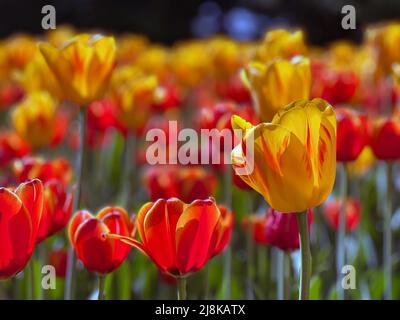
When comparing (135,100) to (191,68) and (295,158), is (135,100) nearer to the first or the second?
(295,158)

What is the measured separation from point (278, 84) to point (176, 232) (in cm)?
30

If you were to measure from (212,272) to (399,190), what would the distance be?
0.64 metres

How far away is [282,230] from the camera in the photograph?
87cm

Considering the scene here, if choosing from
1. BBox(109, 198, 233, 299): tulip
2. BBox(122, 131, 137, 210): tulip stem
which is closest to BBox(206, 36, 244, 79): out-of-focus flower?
BBox(122, 131, 137, 210): tulip stem

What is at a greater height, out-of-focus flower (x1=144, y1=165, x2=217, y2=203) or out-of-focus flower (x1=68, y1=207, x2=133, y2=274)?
out-of-focus flower (x1=144, y1=165, x2=217, y2=203)

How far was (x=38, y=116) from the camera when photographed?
4.30 feet

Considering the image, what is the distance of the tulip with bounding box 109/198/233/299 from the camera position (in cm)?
68

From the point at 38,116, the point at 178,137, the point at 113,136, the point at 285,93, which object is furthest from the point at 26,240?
the point at 113,136

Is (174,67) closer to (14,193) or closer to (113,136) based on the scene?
(113,136)

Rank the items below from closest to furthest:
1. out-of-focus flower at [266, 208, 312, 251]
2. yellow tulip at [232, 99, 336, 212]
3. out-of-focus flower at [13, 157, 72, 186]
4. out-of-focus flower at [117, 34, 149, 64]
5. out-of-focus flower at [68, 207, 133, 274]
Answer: yellow tulip at [232, 99, 336, 212], out-of-focus flower at [68, 207, 133, 274], out-of-focus flower at [266, 208, 312, 251], out-of-focus flower at [13, 157, 72, 186], out-of-focus flower at [117, 34, 149, 64]

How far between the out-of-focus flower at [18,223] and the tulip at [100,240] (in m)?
0.06

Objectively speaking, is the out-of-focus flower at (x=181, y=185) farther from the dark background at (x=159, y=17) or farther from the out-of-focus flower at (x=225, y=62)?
the dark background at (x=159, y=17)

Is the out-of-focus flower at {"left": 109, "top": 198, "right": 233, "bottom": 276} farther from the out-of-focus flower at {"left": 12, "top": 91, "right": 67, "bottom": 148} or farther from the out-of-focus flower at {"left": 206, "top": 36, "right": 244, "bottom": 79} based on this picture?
the out-of-focus flower at {"left": 206, "top": 36, "right": 244, "bottom": 79}

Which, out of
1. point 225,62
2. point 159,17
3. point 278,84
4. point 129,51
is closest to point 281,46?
point 278,84
